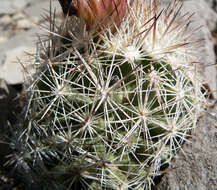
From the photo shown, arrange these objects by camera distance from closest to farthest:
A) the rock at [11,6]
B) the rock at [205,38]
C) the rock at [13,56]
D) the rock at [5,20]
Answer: the rock at [205,38] < the rock at [13,56] < the rock at [5,20] < the rock at [11,6]

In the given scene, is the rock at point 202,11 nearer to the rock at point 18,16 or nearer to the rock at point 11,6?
the rock at point 18,16

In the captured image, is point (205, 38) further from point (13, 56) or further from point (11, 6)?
point (11, 6)

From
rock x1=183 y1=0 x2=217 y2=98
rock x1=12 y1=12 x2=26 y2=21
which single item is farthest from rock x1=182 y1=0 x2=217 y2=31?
rock x1=12 y1=12 x2=26 y2=21

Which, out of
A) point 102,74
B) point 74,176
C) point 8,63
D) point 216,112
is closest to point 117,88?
point 102,74

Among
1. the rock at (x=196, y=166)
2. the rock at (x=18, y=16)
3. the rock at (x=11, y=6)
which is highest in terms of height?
the rock at (x=11, y=6)

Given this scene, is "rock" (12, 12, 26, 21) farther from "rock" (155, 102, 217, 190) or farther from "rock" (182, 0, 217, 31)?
"rock" (155, 102, 217, 190)

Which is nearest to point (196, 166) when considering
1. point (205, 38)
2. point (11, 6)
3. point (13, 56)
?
point (205, 38)

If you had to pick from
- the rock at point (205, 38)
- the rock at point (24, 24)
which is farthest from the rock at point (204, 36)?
the rock at point (24, 24)
